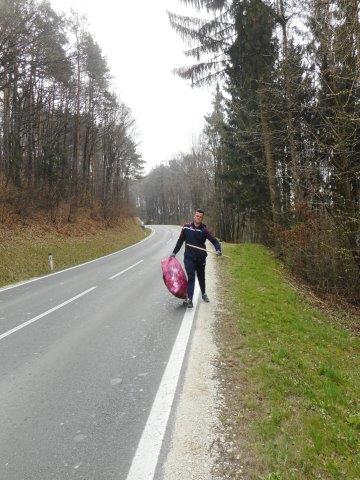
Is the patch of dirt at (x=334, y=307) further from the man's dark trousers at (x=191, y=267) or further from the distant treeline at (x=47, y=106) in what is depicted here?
the distant treeline at (x=47, y=106)

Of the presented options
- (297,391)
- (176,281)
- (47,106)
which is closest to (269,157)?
(176,281)

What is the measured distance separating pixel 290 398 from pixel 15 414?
3038mm

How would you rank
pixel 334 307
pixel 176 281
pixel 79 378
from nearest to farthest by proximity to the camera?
pixel 79 378 → pixel 176 281 → pixel 334 307

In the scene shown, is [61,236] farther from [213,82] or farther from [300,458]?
[300,458]

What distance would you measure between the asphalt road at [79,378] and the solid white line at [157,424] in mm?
71

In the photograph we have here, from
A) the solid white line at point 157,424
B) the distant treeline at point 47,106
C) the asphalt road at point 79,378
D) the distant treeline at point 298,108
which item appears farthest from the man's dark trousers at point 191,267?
the distant treeline at point 47,106

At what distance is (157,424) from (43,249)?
1568 cm

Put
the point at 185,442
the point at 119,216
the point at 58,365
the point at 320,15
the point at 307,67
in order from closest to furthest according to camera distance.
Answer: the point at 185,442 → the point at 58,365 → the point at 320,15 → the point at 307,67 → the point at 119,216

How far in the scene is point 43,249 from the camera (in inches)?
701

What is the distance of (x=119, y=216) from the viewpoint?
39000 millimetres

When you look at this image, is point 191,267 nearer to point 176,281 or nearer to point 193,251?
point 193,251

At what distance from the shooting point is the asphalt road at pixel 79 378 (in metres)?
3.15

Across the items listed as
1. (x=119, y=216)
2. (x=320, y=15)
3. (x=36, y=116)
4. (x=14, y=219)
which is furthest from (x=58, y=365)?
(x=119, y=216)

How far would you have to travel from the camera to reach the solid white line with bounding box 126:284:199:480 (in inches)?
118
